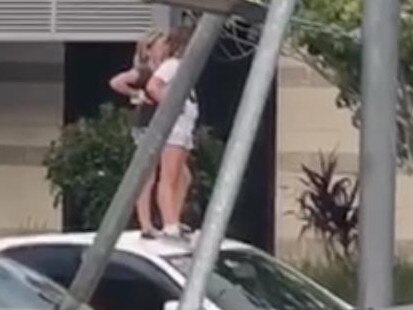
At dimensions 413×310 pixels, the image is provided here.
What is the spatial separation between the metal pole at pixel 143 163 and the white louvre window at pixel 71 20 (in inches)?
427

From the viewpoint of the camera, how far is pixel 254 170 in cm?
1698

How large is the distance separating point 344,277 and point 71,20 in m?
4.47

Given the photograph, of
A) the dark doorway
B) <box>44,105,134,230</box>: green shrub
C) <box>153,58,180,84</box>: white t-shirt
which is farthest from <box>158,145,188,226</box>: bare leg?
the dark doorway

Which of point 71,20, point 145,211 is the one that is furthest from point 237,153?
point 71,20

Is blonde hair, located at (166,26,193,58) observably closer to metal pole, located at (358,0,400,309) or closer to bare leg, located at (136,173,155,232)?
bare leg, located at (136,173,155,232)

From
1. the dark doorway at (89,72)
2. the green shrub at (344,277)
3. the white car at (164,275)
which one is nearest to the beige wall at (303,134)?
the green shrub at (344,277)

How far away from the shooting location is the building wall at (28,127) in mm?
17328

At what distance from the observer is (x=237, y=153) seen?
15.6 feet

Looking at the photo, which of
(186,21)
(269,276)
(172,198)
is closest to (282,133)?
(186,21)

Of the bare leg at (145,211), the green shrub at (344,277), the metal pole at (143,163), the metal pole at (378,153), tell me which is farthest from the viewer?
the green shrub at (344,277)

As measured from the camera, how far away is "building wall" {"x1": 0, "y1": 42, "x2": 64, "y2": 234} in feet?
56.9

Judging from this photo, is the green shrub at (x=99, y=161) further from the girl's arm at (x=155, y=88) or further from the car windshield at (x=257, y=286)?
the car windshield at (x=257, y=286)

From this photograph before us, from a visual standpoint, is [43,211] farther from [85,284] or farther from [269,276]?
[85,284]

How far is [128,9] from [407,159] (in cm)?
530
